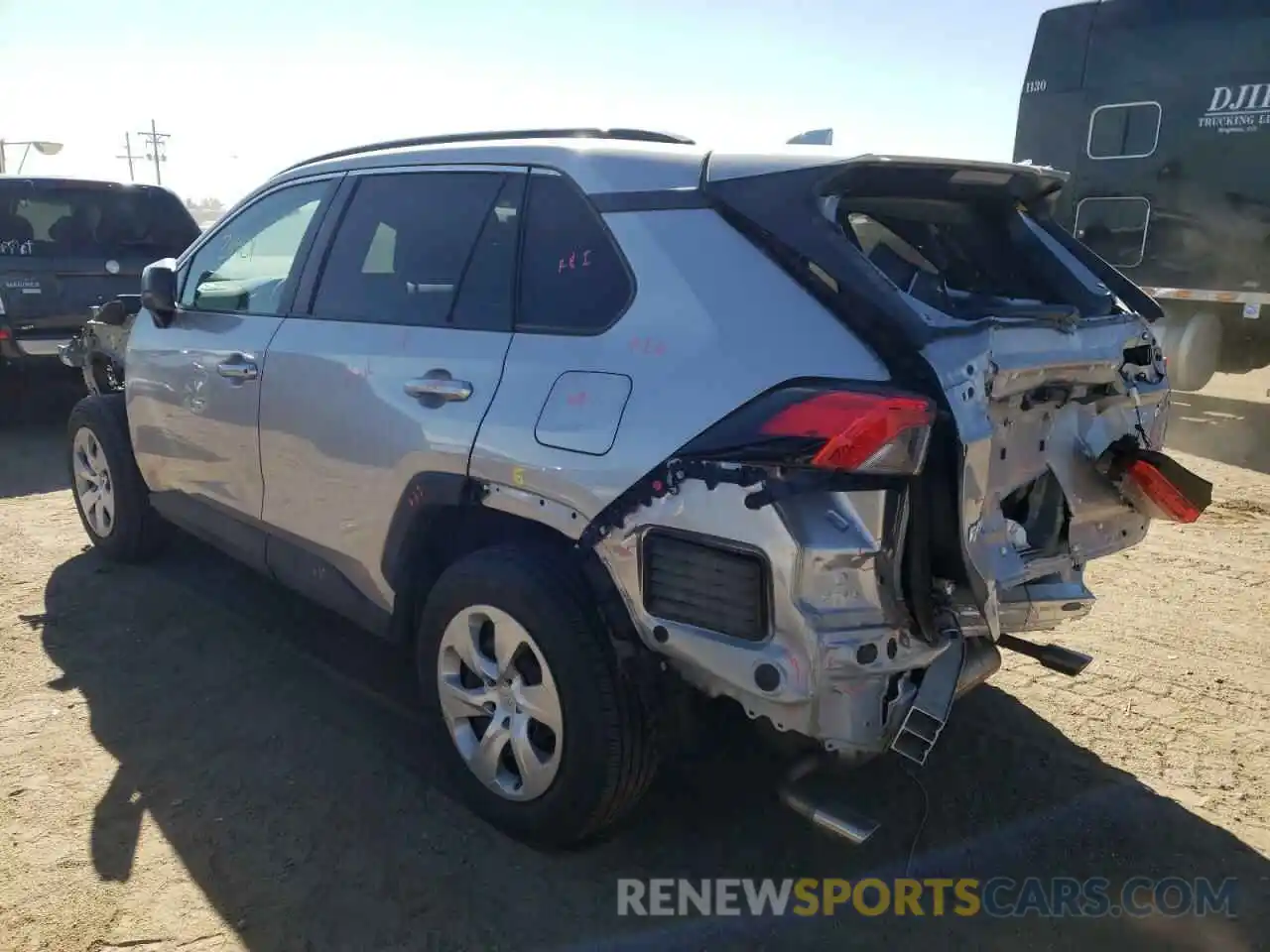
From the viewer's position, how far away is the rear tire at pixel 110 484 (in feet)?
16.0

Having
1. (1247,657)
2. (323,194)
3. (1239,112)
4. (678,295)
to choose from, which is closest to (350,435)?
(323,194)

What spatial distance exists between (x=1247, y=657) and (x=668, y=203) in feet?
10.8

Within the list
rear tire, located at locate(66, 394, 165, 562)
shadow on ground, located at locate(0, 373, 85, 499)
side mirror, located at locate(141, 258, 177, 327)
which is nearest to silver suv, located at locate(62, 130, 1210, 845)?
side mirror, located at locate(141, 258, 177, 327)

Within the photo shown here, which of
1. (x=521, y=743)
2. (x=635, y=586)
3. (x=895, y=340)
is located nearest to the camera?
(x=895, y=340)

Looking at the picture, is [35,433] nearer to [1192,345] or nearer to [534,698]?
[534,698]

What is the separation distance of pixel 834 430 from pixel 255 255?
2.87 metres

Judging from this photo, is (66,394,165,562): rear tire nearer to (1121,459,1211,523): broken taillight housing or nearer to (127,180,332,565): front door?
(127,180,332,565): front door

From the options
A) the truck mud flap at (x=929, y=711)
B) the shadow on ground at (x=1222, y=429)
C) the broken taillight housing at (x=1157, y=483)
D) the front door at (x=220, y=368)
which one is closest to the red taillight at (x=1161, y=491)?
the broken taillight housing at (x=1157, y=483)

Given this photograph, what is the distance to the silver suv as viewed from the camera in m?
2.28

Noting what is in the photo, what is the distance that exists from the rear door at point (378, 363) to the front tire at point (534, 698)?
1.20 ft

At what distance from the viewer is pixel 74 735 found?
347cm

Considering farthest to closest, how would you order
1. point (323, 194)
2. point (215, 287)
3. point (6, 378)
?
point (6, 378), point (215, 287), point (323, 194)

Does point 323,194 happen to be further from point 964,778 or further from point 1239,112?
point 1239,112

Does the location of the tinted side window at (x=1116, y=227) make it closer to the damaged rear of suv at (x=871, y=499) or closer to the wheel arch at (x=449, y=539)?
the damaged rear of suv at (x=871, y=499)
